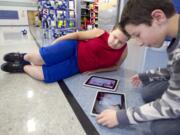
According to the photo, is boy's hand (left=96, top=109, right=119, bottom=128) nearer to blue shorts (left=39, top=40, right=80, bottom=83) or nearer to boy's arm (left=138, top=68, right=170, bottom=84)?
boy's arm (left=138, top=68, right=170, bottom=84)

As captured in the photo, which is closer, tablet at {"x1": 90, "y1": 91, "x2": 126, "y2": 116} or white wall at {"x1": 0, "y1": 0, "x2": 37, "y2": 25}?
tablet at {"x1": 90, "y1": 91, "x2": 126, "y2": 116}

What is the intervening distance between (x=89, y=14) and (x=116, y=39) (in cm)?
365

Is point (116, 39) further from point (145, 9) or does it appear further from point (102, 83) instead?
point (145, 9)

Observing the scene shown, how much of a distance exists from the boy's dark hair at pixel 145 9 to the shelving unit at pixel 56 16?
7.79 ft

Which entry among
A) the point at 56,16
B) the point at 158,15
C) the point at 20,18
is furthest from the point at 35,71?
the point at 20,18

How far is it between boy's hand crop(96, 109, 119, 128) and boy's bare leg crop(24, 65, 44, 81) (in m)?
0.67

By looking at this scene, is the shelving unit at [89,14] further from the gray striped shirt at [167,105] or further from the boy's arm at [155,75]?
the gray striped shirt at [167,105]

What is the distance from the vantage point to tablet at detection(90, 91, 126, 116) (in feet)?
3.02

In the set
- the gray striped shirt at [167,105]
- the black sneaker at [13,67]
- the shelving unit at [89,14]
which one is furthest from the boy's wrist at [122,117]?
the shelving unit at [89,14]

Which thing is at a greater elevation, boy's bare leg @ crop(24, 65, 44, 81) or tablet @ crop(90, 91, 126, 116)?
boy's bare leg @ crop(24, 65, 44, 81)

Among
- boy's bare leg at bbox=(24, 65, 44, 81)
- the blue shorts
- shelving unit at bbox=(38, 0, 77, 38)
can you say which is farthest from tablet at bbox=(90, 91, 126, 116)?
shelving unit at bbox=(38, 0, 77, 38)

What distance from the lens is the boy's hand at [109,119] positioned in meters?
0.68

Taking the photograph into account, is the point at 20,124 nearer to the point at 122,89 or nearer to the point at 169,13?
the point at 122,89

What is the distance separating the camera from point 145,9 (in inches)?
22.2
